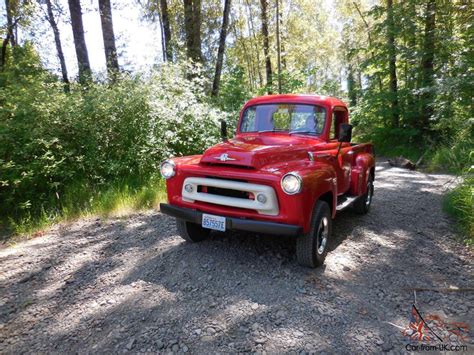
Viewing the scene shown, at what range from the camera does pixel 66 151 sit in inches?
262

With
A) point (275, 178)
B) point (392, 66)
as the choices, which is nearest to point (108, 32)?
point (275, 178)

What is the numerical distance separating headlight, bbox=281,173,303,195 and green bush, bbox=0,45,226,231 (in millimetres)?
4076

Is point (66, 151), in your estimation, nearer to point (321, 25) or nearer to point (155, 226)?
point (155, 226)

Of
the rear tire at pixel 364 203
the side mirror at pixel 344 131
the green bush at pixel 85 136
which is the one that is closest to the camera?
the side mirror at pixel 344 131

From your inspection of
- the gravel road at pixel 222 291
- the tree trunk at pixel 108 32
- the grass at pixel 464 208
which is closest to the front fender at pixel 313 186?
the gravel road at pixel 222 291

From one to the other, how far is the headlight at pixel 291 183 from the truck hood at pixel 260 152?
39cm

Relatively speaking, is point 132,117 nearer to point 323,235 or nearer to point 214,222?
point 214,222

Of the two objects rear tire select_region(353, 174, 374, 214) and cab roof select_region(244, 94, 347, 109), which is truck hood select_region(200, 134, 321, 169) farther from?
rear tire select_region(353, 174, 374, 214)

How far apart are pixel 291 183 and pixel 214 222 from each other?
91 cm

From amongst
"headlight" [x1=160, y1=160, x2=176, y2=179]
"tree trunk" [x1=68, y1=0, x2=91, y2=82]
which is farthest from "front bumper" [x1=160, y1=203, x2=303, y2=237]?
"tree trunk" [x1=68, y1=0, x2=91, y2=82]

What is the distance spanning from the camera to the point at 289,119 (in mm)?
4598

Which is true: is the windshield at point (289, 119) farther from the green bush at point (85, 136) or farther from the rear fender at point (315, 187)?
the green bush at point (85, 136)

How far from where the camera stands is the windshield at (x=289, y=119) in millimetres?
4516

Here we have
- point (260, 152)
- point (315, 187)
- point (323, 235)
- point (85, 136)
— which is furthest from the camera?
point (85, 136)
